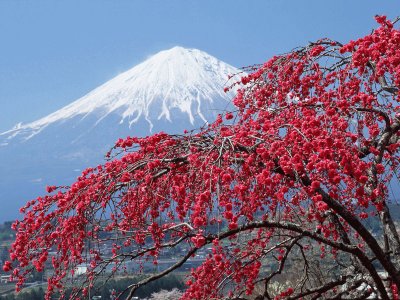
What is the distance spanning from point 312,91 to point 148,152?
367 centimetres

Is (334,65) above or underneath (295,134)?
above

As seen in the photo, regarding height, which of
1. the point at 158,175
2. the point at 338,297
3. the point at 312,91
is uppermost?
the point at 312,91

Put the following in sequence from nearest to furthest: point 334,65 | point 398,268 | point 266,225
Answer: point 266,225 < point 398,268 < point 334,65

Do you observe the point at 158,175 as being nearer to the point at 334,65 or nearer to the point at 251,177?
the point at 251,177

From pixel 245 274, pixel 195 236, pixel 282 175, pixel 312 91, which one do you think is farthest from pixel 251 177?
pixel 312 91

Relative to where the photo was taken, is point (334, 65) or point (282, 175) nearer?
point (282, 175)

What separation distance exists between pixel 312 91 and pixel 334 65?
1.68 feet

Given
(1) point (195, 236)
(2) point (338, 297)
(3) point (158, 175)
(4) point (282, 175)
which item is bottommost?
(2) point (338, 297)

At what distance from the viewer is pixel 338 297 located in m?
5.75

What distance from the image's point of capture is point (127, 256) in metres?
4.93

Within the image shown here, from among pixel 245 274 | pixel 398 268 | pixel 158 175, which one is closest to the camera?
pixel 158 175

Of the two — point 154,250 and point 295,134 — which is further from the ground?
point 295,134

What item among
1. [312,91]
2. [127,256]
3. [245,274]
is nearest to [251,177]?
[127,256]

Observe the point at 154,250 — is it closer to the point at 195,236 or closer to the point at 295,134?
the point at 195,236
